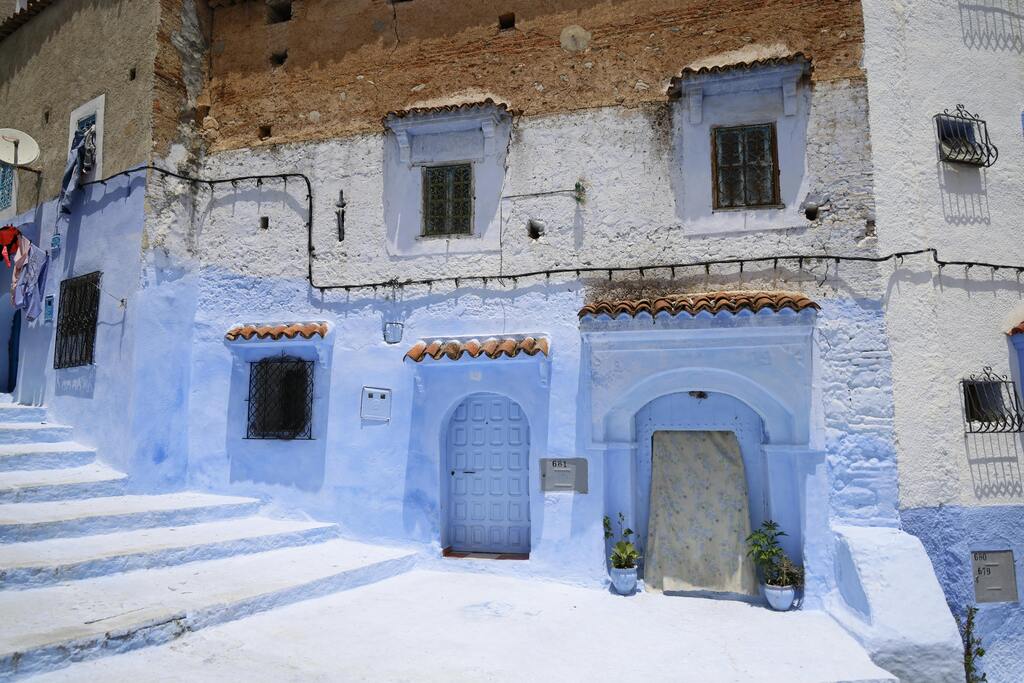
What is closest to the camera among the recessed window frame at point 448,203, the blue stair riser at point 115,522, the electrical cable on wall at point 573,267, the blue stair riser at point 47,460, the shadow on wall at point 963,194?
the blue stair riser at point 115,522

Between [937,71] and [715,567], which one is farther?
[937,71]

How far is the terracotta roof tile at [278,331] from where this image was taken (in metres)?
9.84

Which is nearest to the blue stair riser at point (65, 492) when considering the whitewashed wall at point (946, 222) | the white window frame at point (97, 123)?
the white window frame at point (97, 123)

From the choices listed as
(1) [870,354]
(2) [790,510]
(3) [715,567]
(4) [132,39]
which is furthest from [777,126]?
(4) [132,39]

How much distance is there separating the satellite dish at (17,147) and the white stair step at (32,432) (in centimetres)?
443

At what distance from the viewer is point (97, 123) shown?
1116 centimetres

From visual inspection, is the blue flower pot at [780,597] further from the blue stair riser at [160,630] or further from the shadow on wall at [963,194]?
the shadow on wall at [963,194]

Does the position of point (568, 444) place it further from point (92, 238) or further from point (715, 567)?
point (92, 238)

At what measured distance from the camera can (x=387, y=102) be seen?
33.9 feet

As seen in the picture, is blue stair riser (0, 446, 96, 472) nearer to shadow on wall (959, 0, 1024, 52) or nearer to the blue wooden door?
the blue wooden door

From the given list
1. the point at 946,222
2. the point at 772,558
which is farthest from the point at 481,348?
the point at 946,222

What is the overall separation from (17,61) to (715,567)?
48.8 ft

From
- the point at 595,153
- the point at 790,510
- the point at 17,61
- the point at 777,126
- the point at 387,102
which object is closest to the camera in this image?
the point at 790,510

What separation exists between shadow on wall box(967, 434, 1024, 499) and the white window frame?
12.9m
